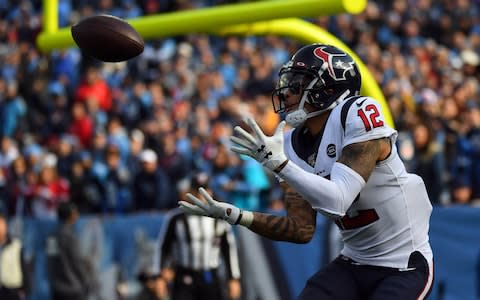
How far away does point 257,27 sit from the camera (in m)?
5.93

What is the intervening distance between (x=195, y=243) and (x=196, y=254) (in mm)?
85

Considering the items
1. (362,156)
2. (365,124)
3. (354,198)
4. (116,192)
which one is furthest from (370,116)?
(116,192)

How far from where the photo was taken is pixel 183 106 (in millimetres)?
10555

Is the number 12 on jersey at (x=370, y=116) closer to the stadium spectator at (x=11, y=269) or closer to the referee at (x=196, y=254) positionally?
the referee at (x=196, y=254)

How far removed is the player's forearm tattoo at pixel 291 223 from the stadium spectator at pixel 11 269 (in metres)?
4.25

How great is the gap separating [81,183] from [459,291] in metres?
3.93

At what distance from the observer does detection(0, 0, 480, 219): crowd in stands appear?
8.27 m

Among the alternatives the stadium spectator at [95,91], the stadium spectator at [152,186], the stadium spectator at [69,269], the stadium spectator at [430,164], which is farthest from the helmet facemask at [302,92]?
the stadium spectator at [95,91]

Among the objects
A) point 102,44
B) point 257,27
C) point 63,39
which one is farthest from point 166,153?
point 102,44

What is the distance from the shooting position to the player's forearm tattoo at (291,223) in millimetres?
3715

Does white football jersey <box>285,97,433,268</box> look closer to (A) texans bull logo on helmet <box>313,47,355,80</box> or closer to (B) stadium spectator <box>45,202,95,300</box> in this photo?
(A) texans bull logo on helmet <box>313,47,355,80</box>

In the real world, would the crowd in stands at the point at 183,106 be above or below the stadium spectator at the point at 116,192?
above

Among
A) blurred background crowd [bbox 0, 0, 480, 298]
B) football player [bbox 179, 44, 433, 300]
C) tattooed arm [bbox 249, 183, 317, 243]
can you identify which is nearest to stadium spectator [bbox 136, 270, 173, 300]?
blurred background crowd [bbox 0, 0, 480, 298]

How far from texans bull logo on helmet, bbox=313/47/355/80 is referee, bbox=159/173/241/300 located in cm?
321
